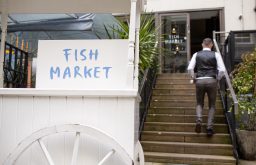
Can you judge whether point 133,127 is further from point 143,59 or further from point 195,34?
point 195,34

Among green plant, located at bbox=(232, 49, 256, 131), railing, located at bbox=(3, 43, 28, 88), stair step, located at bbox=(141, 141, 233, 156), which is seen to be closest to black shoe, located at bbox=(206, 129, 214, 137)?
stair step, located at bbox=(141, 141, 233, 156)

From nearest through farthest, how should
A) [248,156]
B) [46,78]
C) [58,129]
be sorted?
[58,129]
[46,78]
[248,156]

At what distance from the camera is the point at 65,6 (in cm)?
298

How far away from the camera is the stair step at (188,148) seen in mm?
4586

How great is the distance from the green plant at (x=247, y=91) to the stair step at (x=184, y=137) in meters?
0.41

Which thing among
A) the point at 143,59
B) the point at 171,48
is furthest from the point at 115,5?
the point at 171,48

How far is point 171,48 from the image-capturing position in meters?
9.02

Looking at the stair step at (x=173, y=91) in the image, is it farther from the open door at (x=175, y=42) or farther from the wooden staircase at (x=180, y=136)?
the open door at (x=175, y=42)

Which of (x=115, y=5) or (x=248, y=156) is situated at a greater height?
(x=115, y=5)

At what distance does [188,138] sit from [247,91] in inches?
50.5

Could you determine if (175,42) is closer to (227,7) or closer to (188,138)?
(227,7)

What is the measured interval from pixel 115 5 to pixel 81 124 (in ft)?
4.20

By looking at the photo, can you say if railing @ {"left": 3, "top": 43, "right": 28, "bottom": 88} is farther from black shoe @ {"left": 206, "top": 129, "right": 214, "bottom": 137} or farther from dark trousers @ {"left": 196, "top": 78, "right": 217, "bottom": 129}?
black shoe @ {"left": 206, "top": 129, "right": 214, "bottom": 137}

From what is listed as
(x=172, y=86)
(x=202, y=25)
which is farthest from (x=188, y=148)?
(x=202, y=25)
